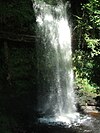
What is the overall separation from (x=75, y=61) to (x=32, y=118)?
3.45 metres

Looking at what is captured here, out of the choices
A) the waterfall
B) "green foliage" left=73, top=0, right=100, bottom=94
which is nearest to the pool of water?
the waterfall

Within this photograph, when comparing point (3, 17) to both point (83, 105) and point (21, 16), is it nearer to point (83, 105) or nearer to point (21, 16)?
point (21, 16)

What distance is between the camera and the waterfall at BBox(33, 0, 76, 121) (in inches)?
465

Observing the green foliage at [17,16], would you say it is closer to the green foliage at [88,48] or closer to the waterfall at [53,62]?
the waterfall at [53,62]

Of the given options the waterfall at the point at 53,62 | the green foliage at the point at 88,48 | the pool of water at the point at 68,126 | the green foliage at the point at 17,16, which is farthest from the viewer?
the green foliage at the point at 88,48

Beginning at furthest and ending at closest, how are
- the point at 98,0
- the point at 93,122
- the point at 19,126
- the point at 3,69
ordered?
the point at 98,0 → the point at 3,69 → the point at 93,122 → the point at 19,126

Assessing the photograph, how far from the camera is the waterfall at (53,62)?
11804 mm

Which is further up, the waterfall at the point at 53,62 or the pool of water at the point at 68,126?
the waterfall at the point at 53,62

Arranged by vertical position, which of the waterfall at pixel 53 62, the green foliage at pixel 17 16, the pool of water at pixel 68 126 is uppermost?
the green foliage at pixel 17 16

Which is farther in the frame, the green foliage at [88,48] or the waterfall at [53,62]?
the green foliage at [88,48]

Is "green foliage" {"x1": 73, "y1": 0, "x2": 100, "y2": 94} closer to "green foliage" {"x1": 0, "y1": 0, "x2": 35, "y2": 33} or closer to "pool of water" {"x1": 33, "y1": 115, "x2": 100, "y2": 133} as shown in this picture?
"green foliage" {"x1": 0, "y1": 0, "x2": 35, "y2": 33}

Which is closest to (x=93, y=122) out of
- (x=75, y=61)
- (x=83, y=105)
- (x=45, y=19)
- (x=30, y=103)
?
(x=83, y=105)

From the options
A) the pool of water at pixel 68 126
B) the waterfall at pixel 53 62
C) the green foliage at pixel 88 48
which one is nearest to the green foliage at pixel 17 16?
the waterfall at pixel 53 62

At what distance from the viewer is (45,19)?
1248cm
